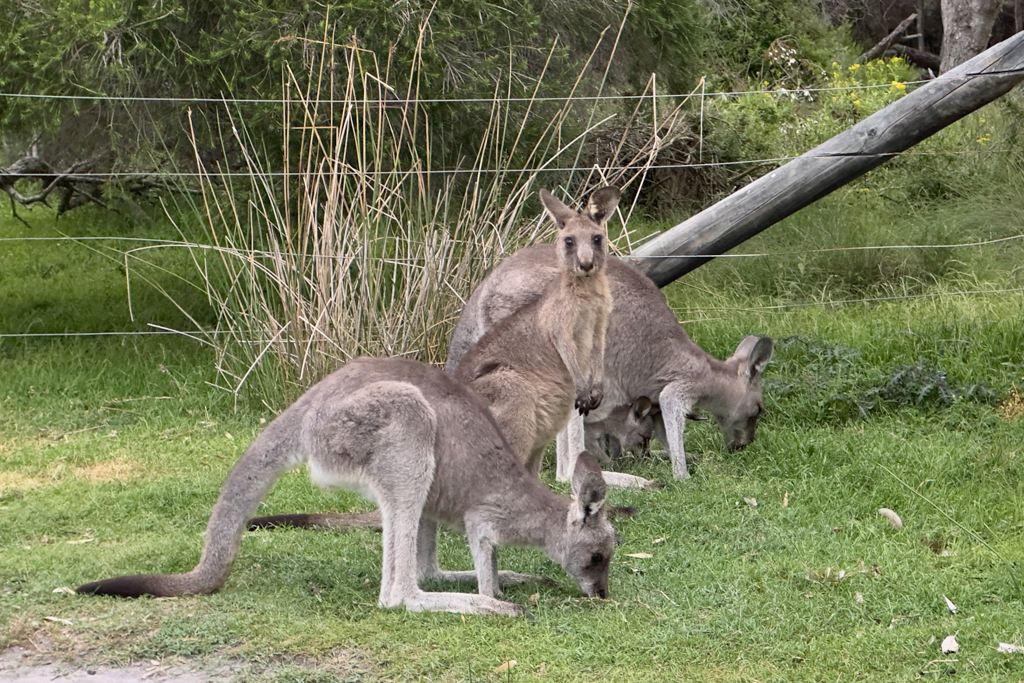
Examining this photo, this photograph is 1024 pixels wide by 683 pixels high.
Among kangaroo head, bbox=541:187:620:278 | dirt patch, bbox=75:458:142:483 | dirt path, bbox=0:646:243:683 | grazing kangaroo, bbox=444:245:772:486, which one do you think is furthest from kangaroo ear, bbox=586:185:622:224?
dirt patch, bbox=75:458:142:483

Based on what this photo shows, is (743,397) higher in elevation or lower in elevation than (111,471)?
higher

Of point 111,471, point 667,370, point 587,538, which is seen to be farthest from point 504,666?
point 111,471

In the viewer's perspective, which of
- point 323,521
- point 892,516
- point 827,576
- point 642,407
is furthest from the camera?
point 642,407

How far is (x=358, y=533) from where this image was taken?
5637mm

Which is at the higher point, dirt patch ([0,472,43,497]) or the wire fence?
the wire fence

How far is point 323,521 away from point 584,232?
1808mm

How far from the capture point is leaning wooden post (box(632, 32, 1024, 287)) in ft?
23.7

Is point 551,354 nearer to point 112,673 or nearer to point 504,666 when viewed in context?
point 504,666

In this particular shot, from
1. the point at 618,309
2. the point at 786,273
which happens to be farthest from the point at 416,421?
the point at 786,273

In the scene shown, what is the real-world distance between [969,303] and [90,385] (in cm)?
648

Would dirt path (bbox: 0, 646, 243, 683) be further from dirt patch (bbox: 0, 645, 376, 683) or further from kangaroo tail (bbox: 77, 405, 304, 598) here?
kangaroo tail (bbox: 77, 405, 304, 598)

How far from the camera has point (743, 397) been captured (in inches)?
276

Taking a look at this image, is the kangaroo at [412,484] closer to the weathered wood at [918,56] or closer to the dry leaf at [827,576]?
the dry leaf at [827,576]

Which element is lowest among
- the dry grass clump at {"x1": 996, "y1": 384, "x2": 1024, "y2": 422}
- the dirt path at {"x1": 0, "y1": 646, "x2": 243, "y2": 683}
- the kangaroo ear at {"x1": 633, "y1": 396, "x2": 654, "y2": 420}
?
the dirt path at {"x1": 0, "y1": 646, "x2": 243, "y2": 683}
